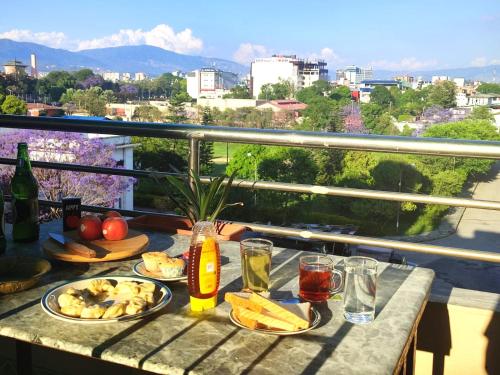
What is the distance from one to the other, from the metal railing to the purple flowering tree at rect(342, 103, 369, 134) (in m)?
36.2

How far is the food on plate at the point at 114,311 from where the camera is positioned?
100 centimetres

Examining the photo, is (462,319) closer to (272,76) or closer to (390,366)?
(390,366)

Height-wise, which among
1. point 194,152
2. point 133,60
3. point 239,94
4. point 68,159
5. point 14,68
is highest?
point 133,60

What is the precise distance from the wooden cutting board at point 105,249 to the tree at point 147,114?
34106 millimetres

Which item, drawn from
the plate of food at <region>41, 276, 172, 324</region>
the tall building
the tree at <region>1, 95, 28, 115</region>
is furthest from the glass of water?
the tall building

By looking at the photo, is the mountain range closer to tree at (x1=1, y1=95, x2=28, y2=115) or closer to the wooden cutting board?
tree at (x1=1, y1=95, x2=28, y2=115)

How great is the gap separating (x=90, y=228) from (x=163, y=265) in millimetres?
357

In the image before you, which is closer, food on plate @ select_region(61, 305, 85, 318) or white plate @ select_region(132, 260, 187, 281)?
food on plate @ select_region(61, 305, 85, 318)

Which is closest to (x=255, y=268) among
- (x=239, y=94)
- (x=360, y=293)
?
(x=360, y=293)

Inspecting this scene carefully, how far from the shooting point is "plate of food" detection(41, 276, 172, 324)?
100 cm

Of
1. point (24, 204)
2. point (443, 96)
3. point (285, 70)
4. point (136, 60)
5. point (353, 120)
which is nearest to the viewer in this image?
point (24, 204)

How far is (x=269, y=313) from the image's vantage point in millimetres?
A: 997

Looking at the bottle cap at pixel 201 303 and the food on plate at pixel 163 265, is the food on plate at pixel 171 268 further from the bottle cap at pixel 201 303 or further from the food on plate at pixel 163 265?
the bottle cap at pixel 201 303

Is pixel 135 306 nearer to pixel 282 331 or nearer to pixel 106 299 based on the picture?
pixel 106 299
